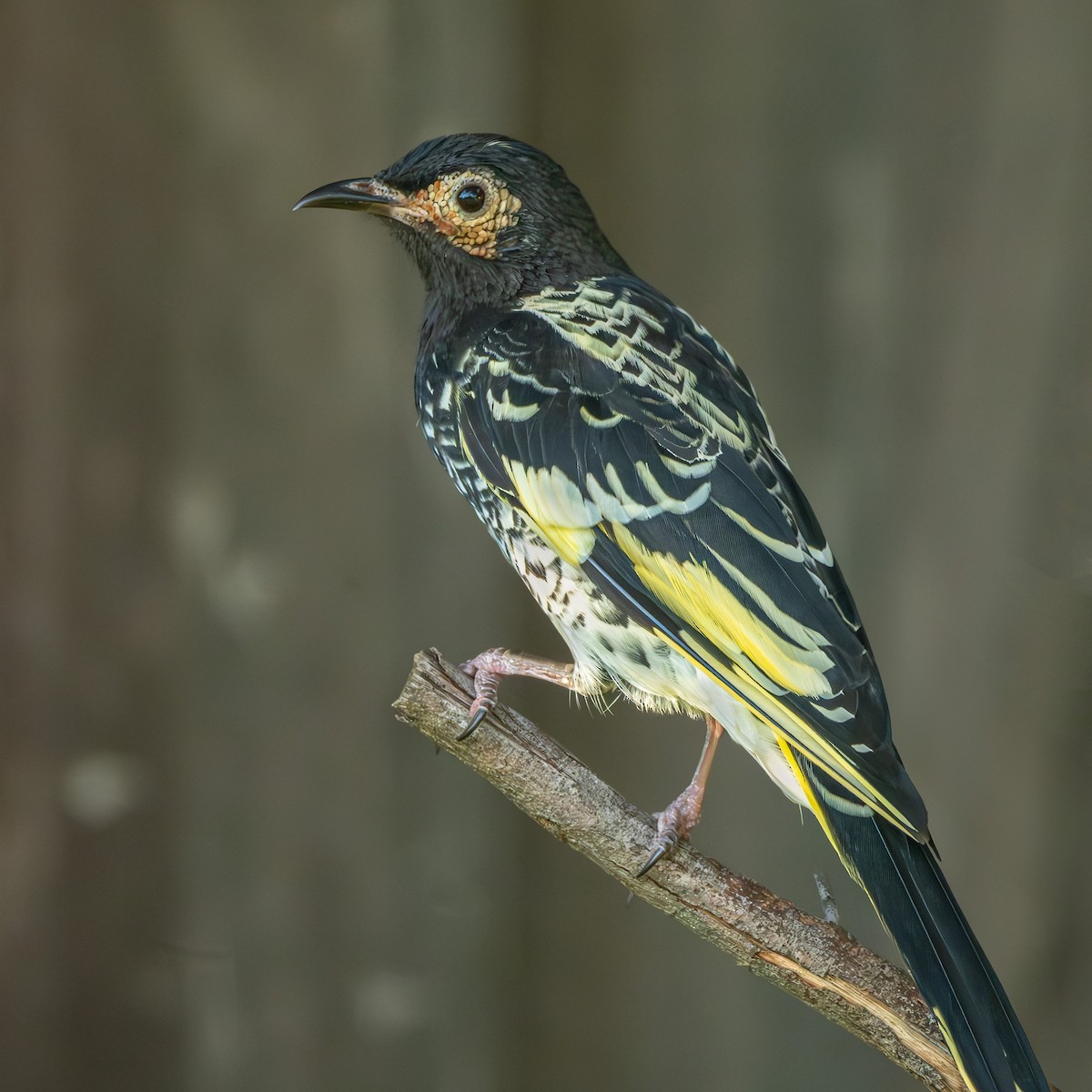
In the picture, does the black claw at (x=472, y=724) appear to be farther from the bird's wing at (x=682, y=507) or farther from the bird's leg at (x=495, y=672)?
the bird's wing at (x=682, y=507)

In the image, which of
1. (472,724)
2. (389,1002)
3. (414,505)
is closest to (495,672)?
(472,724)

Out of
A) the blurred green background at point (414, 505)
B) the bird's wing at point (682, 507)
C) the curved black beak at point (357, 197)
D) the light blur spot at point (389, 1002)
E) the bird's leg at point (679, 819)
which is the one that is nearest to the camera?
the bird's wing at point (682, 507)

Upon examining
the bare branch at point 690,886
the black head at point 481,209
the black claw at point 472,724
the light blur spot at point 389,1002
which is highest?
the black head at point 481,209

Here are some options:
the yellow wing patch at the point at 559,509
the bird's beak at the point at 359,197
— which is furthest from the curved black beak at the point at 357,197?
the yellow wing patch at the point at 559,509

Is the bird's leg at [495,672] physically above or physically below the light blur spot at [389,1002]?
above

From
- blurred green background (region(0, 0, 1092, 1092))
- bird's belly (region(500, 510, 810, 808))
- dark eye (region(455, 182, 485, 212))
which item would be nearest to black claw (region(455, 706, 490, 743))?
bird's belly (region(500, 510, 810, 808))

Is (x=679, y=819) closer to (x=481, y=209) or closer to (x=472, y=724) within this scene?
(x=472, y=724)

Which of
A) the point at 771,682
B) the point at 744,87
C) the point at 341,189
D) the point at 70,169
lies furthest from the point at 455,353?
the point at 744,87
